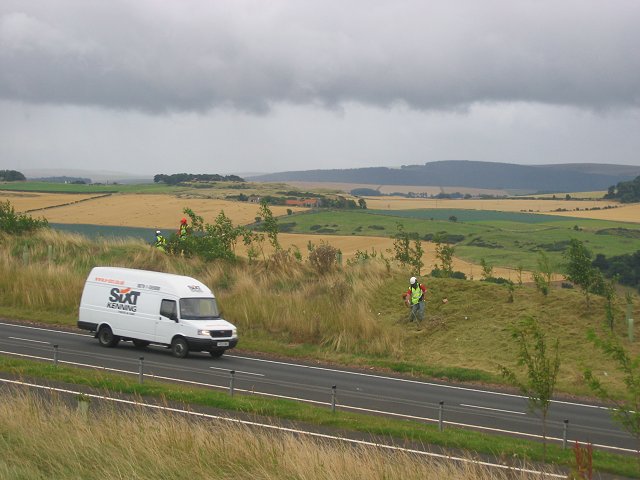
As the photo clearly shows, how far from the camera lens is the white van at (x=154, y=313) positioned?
2897 centimetres

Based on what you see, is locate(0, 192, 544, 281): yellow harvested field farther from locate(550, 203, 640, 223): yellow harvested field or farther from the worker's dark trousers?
locate(550, 203, 640, 223): yellow harvested field

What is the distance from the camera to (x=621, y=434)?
20.3 meters

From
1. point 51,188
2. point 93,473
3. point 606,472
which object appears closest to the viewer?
point 93,473

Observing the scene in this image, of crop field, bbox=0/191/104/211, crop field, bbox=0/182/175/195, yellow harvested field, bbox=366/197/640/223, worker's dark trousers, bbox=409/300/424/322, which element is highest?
crop field, bbox=0/182/175/195

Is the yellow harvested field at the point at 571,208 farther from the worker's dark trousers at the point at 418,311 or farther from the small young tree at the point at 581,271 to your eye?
the worker's dark trousers at the point at 418,311

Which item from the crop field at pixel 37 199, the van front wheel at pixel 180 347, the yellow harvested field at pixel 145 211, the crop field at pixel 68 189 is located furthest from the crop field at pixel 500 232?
the crop field at pixel 68 189

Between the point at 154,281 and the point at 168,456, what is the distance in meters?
18.4

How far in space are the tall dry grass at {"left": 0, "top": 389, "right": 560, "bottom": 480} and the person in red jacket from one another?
20.4 metres

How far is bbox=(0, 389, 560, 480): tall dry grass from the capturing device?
11234mm

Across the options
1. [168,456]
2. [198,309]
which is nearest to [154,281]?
[198,309]

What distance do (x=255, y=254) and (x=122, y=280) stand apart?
12460mm

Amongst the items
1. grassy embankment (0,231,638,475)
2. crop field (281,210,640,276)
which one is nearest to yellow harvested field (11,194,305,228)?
crop field (281,210,640,276)

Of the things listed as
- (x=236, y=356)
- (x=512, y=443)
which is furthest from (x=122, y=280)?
(x=512, y=443)

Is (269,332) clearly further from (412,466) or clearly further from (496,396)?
(412,466)
